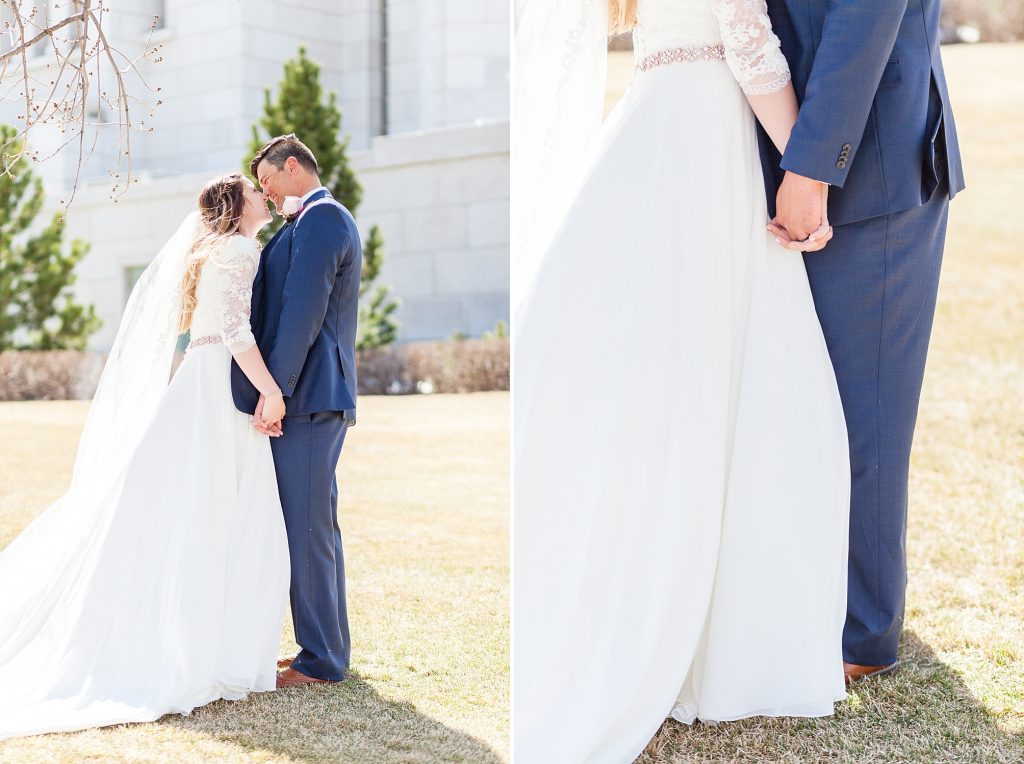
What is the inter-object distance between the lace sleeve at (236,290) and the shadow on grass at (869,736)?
2.00 meters

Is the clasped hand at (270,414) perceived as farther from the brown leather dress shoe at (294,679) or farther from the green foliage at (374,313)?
the green foliage at (374,313)

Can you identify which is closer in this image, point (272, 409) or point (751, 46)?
point (751, 46)

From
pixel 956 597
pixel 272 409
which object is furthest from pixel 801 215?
pixel 956 597

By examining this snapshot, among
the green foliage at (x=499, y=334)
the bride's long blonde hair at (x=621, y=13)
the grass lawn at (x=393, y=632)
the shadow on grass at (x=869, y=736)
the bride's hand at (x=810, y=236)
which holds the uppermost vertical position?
the bride's long blonde hair at (x=621, y=13)

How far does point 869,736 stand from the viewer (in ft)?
10.1

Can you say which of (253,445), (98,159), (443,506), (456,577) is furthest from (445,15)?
(253,445)

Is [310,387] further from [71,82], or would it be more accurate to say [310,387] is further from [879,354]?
[879,354]

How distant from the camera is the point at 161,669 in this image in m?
3.74

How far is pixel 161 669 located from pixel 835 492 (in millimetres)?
2314

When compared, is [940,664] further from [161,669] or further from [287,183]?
[287,183]

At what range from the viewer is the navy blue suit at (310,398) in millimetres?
3941

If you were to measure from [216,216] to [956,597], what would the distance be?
339 centimetres

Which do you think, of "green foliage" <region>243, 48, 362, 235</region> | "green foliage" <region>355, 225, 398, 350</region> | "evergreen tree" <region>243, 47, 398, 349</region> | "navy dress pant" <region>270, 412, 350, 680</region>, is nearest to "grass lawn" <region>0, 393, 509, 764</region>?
"navy dress pant" <region>270, 412, 350, 680</region>

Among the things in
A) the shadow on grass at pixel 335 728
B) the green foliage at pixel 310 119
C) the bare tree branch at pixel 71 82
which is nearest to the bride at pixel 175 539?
the shadow on grass at pixel 335 728
